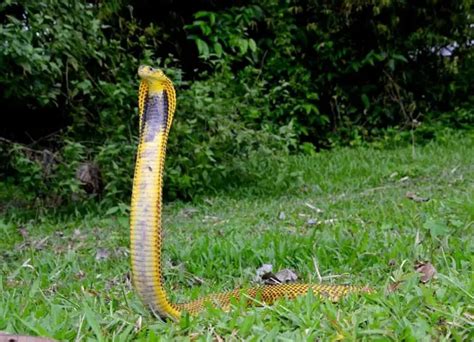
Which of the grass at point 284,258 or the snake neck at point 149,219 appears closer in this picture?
the grass at point 284,258

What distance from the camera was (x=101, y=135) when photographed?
772cm

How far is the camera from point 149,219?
2.50m

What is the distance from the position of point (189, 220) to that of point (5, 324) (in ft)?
13.1

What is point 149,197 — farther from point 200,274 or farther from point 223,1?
point 223,1

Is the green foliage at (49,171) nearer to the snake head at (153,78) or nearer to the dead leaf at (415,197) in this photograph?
the dead leaf at (415,197)

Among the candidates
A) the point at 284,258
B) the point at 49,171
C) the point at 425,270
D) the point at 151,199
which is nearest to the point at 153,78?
the point at 151,199

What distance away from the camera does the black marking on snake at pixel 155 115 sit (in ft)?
8.71

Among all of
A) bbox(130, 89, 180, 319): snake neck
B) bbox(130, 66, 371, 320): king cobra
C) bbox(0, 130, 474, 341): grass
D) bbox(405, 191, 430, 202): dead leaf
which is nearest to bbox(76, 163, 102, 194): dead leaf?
bbox(0, 130, 474, 341): grass

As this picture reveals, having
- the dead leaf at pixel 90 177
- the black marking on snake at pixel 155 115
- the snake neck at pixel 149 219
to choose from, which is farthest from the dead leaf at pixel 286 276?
the dead leaf at pixel 90 177

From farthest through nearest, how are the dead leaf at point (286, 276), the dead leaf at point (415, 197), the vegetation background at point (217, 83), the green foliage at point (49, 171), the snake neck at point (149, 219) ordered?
the vegetation background at point (217, 83) → the green foliage at point (49, 171) → the dead leaf at point (415, 197) → the dead leaf at point (286, 276) → the snake neck at point (149, 219)

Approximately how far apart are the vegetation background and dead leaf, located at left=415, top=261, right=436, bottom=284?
13.1 ft

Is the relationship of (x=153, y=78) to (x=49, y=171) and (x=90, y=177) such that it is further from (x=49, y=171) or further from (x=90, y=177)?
(x=90, y=177)

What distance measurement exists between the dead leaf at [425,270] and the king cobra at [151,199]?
327 mm

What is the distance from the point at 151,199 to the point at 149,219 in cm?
6
